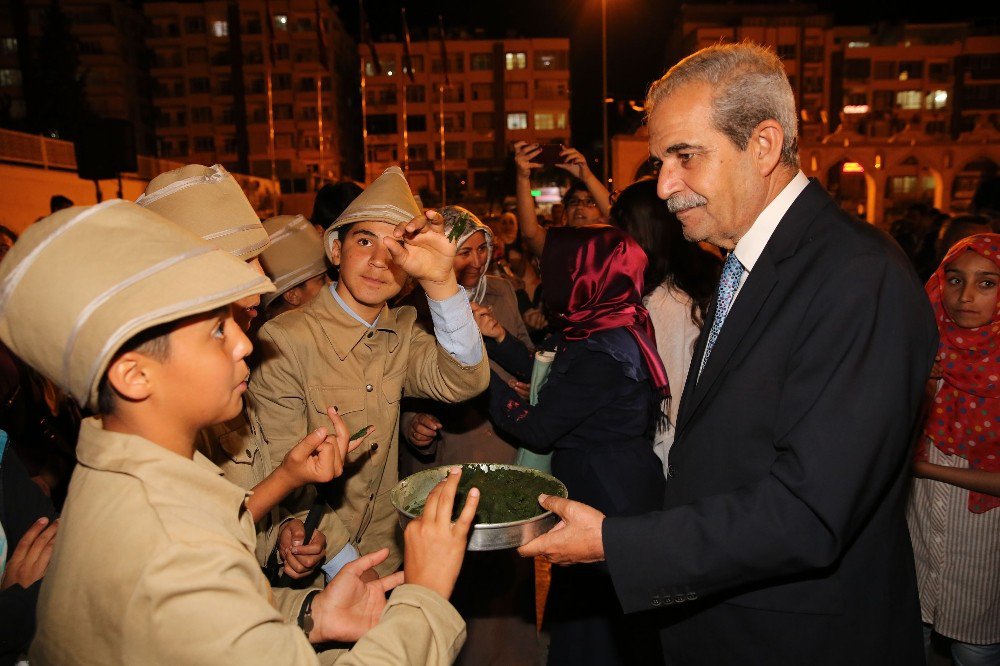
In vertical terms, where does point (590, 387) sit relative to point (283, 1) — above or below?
below

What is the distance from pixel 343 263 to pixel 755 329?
1.79m

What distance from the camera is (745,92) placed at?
6.34 ft

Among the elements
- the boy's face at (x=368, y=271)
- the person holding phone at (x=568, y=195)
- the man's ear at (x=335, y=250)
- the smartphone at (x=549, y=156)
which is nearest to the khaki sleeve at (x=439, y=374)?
the boy's face at (x=368, y=271)

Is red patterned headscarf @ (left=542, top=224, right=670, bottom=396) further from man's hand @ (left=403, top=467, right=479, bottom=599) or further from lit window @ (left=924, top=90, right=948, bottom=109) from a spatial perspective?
lit window @ (left=924, top=90, right=948, bottom=109)

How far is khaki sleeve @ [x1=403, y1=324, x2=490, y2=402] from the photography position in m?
2.65

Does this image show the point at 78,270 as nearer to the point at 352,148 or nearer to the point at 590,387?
the point at 590,387

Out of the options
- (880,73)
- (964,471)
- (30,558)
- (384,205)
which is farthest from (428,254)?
(880,73)

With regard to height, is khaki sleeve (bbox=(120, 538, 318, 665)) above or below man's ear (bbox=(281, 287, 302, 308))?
below

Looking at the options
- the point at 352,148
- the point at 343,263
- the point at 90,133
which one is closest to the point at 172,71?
the point at 352,148

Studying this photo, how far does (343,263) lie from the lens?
2865mm

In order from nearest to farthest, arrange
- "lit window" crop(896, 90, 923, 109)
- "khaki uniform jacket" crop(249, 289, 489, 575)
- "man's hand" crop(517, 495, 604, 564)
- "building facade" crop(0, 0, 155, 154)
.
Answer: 1. "man's hand" crop(517, 495, 604, 564)
2. "khaki uniform jacket" crop(249, 289, 489, 575)
3. "building facade" crop(0, 0, 155, 154)
4. "lit window" crop(896, 90, 923, 109)

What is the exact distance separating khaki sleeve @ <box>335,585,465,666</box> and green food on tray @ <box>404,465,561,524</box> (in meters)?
0.47

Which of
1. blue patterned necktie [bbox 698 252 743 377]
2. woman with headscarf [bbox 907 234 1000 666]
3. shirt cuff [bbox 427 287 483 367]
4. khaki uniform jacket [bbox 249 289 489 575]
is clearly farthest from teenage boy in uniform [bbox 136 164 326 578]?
woman with headscarf [bbox 907 234 1000 666]

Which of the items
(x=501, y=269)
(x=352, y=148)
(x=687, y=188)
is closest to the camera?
(x=687, y=188)
